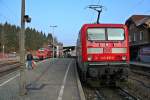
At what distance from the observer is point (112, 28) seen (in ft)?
60.8

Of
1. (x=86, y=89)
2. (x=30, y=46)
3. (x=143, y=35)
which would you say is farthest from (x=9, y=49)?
(x=86, y=89)

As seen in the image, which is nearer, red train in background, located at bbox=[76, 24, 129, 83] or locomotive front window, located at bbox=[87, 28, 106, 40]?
red train in background, located at bbox=[76, 24, 129, 83]

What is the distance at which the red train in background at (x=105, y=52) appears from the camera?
1778 cm

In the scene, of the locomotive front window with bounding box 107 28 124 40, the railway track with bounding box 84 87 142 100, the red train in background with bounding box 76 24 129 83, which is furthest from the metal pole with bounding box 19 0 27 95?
the locomotive front window with bounding box 107 28 124 40

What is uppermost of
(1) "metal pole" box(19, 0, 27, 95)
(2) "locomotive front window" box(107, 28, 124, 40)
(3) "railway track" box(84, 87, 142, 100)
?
(2) "locomotive front window" box(107, 28, 124, 40)

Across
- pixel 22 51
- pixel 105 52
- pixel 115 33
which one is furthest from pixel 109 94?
pixel 22 51

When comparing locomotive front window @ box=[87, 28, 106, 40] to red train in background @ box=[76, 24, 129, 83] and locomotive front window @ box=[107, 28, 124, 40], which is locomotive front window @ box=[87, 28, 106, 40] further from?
locomotive front window @ box=[107, 28, 124, 40]

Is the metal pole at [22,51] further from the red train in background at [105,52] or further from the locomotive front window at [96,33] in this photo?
the locomotive front window at [96,33]

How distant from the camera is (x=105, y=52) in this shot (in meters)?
18.0

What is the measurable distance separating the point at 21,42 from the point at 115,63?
6.94 m

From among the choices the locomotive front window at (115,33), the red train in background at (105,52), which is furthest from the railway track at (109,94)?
the locomotive front window at (115,33)

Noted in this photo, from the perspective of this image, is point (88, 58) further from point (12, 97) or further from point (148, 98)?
point (12, 97)

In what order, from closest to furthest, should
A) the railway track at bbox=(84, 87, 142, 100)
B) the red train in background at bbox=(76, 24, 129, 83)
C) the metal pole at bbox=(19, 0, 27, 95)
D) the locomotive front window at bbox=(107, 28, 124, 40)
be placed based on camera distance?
the metal pole at bbox=(19, 0, 27, 95), the railway track at bbox=(84, 87, 142, 100), the red train in background at bbox=(76, 24, 129, 83), the locomotive front window at bbox=(107, 28, 124, 40)

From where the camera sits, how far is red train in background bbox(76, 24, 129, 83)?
1778 centimetres
